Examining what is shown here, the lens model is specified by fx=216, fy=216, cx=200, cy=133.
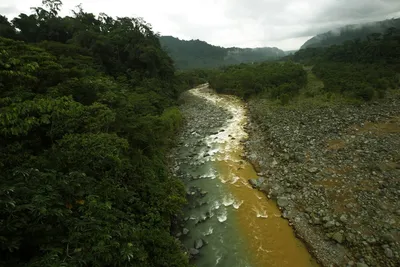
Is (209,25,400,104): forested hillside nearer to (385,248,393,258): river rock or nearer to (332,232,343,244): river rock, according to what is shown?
(332,232,343,244): river rock

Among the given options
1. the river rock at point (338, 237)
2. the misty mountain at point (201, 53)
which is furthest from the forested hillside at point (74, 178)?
the misty mountain at point (201, 53)

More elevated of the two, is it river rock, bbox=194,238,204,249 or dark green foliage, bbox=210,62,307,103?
dark green foliage, bbox=210,62,307,103

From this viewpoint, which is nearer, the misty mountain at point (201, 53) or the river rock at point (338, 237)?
the river rock at point (338, 237)

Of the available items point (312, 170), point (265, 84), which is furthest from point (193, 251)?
point (265, 84)

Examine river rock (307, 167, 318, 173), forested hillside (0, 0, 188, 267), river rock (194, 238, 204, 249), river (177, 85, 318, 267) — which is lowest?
river (177, 85, 318, 267)

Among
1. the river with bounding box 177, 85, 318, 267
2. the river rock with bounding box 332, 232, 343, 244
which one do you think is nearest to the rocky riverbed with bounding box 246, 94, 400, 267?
the river rock with bounding box 332, 232, 343, 244

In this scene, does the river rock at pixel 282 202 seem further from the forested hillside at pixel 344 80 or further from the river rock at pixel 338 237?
the forested hillside at pixel 344 80
